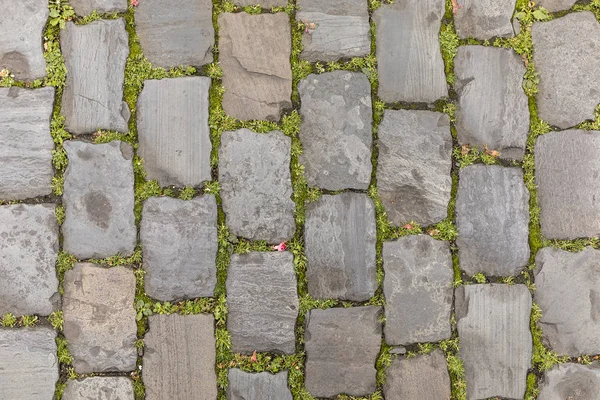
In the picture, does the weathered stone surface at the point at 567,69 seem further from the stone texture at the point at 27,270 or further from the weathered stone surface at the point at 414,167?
the stone texture at the point at 27,270

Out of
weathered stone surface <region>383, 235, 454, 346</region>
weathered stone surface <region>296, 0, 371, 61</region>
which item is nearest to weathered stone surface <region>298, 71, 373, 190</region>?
weathered stone surface <region>296, 0, 371, 61</region>

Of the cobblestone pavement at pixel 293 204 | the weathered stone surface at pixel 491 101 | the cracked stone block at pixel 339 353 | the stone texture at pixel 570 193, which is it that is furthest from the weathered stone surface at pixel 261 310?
the stone texture at pixel 570 193

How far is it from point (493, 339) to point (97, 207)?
2344 millimetres

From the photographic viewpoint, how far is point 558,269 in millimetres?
3148

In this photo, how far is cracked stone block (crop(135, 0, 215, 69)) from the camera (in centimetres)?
315

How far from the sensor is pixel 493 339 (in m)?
3.11

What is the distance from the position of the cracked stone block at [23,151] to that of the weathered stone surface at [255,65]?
1.04m

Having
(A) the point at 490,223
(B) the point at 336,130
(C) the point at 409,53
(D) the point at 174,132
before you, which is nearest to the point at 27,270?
(D) the point at 174,132

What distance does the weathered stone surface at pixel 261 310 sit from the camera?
10.0 feet

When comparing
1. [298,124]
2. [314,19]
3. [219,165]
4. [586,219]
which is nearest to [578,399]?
[586,219]

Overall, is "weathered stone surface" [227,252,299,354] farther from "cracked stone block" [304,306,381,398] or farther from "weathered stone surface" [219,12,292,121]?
"weathered stone surface" [219,12,292,121]

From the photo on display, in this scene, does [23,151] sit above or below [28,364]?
above

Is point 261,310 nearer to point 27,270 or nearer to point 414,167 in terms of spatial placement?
point 414,167

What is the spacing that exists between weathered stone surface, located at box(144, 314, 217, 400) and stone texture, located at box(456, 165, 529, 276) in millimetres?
1526
